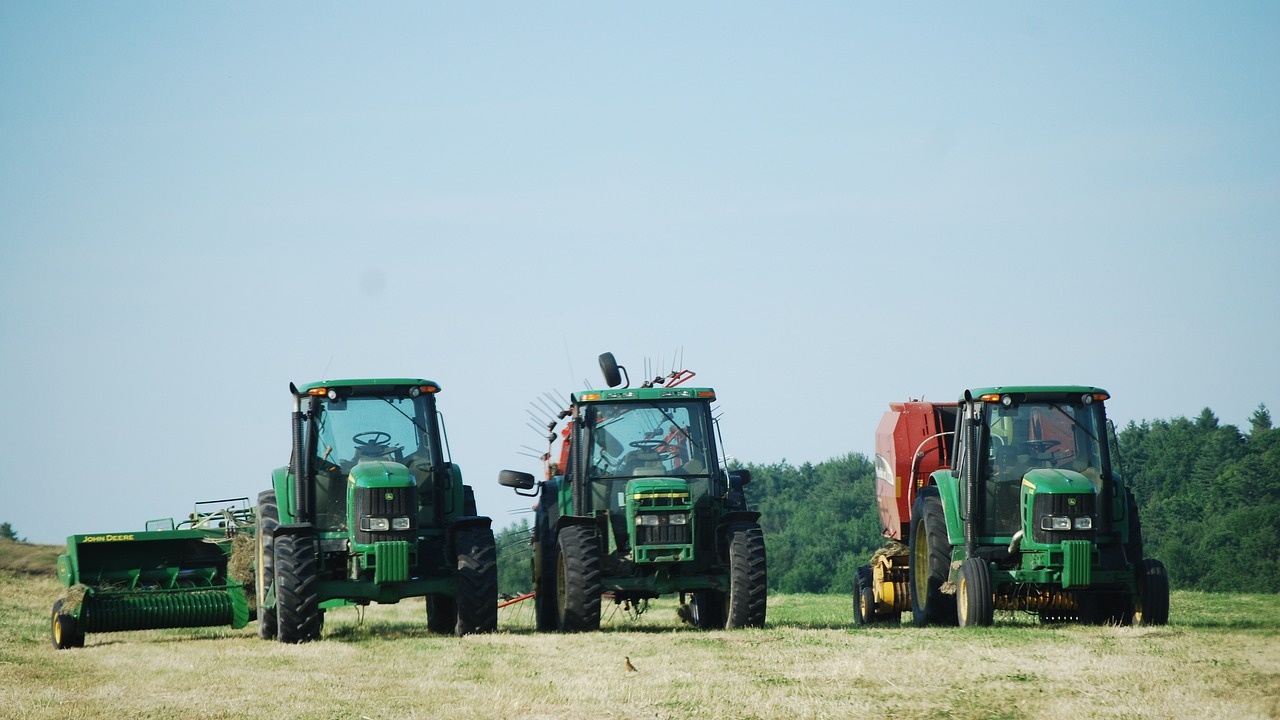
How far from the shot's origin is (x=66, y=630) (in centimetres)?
1759

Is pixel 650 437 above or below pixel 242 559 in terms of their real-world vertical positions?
above

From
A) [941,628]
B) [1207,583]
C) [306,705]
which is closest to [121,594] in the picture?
[306,705]

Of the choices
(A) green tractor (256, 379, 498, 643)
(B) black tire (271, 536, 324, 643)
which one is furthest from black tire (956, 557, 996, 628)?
(B) black tire (271, 536, 324, 643)

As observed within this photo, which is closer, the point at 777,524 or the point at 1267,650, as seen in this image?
the point at 1267,650

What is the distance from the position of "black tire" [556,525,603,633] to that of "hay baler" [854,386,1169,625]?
141 inches

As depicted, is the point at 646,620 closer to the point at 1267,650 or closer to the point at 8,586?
the point at 1267,650

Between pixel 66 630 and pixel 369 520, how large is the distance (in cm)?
351

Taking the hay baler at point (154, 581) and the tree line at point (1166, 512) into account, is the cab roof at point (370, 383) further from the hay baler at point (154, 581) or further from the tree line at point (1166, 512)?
the tree line at point (1166, 512)

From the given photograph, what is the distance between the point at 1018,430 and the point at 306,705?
8.59 meters

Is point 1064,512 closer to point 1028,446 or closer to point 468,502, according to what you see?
point 1028,446

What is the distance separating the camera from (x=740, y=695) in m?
11.6

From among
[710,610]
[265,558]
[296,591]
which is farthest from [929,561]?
[265,558]

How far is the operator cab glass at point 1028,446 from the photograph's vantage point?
56.4ft

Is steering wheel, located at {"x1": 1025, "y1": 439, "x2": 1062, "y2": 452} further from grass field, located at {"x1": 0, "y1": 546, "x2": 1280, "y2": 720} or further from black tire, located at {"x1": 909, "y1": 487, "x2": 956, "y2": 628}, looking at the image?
grass field, located at {"x1": 0, "y1": 546, "x2": 1280, "y2": 720}
